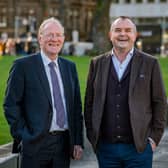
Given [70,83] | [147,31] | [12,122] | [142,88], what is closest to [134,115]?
[142,88]

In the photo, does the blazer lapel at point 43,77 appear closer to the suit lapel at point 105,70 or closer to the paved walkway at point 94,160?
the suit lapel at point 105,70

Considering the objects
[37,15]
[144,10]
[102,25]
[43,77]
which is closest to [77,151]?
[43,77]

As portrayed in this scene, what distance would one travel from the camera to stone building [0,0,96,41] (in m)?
86.7

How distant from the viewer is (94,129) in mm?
6129

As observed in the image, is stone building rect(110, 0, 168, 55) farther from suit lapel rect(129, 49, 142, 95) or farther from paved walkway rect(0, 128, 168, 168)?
suit lapel rect(129, 49, 142, 95)

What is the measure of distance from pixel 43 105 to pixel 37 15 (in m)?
83.8

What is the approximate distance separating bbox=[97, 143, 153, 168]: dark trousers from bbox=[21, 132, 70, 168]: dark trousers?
36 cm

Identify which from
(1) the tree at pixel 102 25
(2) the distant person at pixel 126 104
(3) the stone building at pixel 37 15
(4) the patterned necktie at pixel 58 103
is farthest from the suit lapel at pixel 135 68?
(3) the stone building at pixel 37 15

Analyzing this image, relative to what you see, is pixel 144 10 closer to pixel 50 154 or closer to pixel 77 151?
pixel 77 151

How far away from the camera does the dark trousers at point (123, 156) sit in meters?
6.02

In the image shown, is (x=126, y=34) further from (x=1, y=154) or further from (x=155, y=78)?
(x=1, y=154)

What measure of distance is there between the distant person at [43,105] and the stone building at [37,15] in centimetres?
7800

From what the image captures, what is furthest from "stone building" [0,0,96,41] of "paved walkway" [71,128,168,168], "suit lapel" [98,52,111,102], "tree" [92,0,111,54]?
"suit lapel" [98,52,111,102]

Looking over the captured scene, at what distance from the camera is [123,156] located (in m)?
6.02
